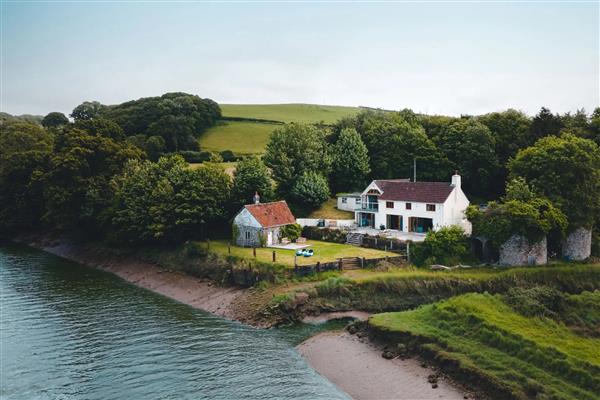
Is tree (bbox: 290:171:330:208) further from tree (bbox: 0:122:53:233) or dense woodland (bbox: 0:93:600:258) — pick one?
tree (bbox: 0:122:53:233)

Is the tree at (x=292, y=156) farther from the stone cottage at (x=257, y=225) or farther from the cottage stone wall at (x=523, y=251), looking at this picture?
the cottage stone wall at (x=523, y=251)

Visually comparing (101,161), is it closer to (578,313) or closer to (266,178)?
(266,178)

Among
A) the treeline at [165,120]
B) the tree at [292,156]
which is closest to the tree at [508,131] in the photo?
the tree at [292,156]

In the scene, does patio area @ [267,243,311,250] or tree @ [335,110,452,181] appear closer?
patio area @ [267,243,311,250]

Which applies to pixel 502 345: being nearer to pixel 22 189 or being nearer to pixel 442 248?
pixel 442 248

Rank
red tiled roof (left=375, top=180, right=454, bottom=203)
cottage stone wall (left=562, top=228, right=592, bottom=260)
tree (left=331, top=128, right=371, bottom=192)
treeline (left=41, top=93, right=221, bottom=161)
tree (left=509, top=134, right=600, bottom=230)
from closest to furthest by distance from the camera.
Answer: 1. tree (left=509, top=134, right=600, bottom=230)
2. cottage stone wall (left=562, top=228, right=592, bottom=260)
3. red tiled roof (left=375, top=180, right=454, bottom=203)
4. tree (left=331, top=128, right=371, bottom=192)
5. treeline (left=41, top=93, right=221, bottom=161)

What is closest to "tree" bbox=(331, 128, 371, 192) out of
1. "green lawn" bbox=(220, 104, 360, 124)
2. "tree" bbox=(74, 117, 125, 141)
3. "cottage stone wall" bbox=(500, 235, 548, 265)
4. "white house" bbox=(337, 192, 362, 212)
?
"white house" bbox=(337, 192, 362, 212)
